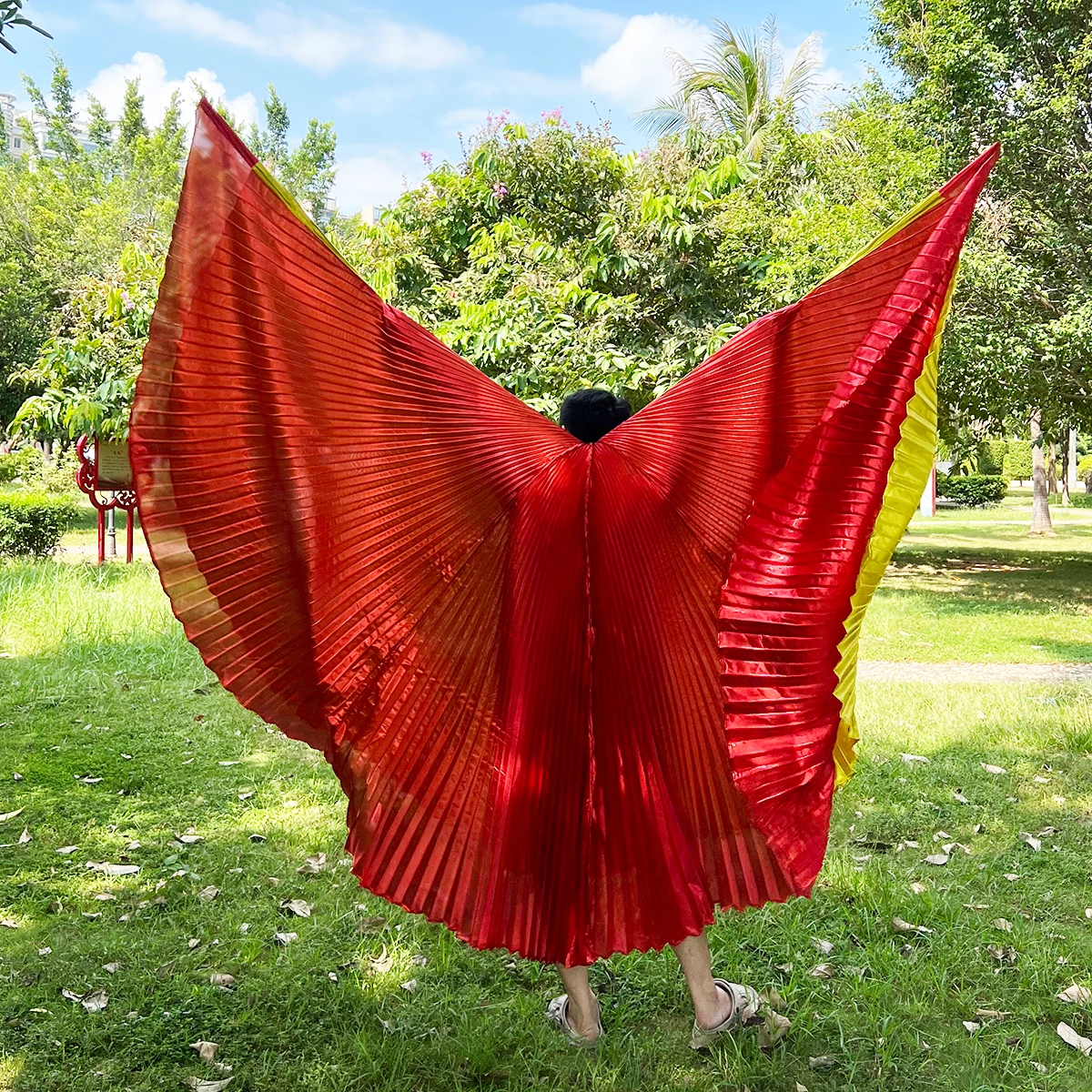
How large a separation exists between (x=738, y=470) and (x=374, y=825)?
117 centimetres

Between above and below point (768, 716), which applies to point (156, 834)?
below

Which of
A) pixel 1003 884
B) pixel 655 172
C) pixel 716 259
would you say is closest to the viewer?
pixel 1003 884

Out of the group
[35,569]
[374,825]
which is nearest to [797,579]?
[374,825]

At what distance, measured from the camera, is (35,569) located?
9117 mm

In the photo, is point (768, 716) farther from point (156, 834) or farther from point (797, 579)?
point (156, 834)

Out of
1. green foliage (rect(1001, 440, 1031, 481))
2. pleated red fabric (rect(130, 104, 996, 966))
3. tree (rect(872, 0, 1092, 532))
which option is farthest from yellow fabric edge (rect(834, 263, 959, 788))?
green foliage (rect(1001, 440, 1031, 481))

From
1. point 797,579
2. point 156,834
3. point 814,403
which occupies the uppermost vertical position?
point 814,403

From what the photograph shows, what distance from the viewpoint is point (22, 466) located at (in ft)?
60.9

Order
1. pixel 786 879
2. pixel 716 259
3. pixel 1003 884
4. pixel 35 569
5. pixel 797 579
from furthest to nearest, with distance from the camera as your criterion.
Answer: pixel 716 259 < pixel 35 569 < pixel 1003 884 < pixel 786 879 < pixel 797 579

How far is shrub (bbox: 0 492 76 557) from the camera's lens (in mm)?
10812

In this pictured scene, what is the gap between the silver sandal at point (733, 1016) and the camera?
2.64 m

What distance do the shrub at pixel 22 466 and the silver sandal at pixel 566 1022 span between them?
17645mm

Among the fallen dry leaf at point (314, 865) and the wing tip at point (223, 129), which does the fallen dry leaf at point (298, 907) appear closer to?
the fallen dry leaf at point (314, 865)

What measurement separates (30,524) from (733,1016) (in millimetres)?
10600
